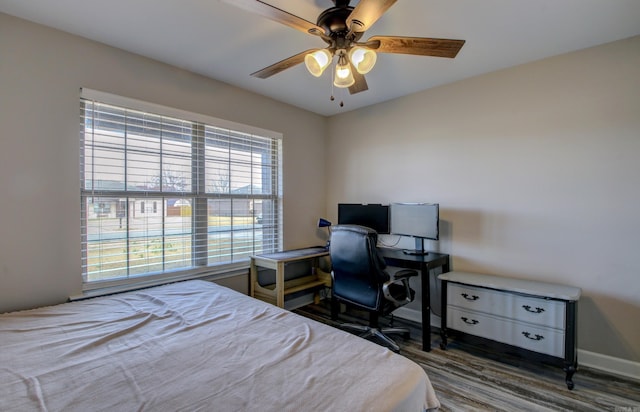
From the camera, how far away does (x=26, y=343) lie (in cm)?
137

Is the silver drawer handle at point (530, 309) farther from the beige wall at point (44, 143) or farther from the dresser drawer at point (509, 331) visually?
the beige wall at point (44, 143)

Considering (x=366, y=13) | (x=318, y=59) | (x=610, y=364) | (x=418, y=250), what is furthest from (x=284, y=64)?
(x=610, y=364)

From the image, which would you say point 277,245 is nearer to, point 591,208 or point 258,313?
point 258,313

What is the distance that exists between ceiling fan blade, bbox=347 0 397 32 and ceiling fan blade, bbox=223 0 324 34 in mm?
206

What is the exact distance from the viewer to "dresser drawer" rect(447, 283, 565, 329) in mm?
2125

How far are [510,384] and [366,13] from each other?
8.45 ft

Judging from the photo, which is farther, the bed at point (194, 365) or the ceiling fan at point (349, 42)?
the ceiling fan at point (349, 42)

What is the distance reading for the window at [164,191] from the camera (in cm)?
221

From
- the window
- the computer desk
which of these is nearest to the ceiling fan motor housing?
the window

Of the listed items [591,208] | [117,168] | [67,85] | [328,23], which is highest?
[328,23]

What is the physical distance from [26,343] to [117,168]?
135 cm

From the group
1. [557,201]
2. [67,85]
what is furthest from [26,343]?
[557,201]

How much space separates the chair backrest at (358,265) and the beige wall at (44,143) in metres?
1.98

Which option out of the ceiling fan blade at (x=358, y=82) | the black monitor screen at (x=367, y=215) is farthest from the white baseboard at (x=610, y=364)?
the ceiling fan blade at (x=358, y=82)
